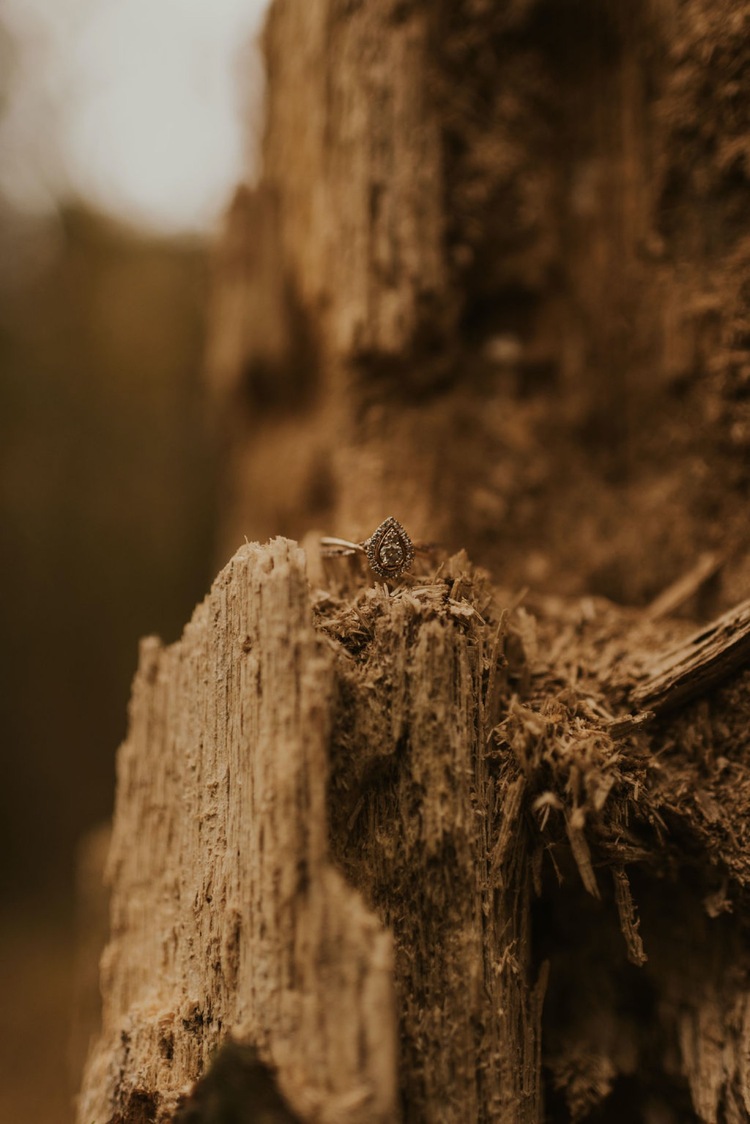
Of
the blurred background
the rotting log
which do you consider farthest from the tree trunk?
the blurred background

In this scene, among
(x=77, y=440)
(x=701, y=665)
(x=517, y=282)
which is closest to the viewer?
(x=701, y=665)

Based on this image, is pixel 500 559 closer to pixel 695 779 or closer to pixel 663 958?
pixel 695 779

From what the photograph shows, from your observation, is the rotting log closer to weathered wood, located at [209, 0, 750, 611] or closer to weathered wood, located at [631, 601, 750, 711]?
weathered wood, located at [631, 601, 750, 711]

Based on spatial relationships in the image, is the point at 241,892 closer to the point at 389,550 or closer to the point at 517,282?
the point at 389,550

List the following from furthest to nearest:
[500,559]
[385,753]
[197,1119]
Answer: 1. [500,559]
2. [385,753]
3. [197,1119]

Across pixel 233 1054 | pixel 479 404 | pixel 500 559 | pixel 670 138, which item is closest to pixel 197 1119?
pixel 233 1054

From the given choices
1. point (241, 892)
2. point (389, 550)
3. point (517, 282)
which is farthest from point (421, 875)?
point (517, 282)

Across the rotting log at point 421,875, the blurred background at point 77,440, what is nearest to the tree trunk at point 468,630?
the rotting log at point 421,875
